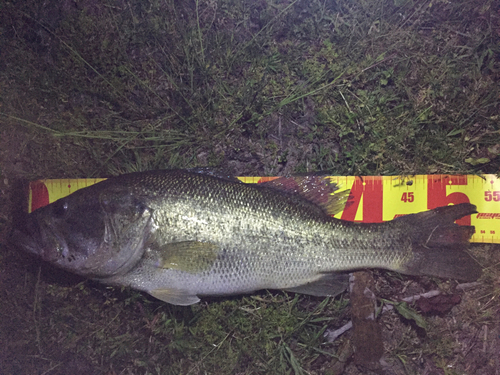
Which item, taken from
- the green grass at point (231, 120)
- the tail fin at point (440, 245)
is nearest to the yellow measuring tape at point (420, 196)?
the green grass at point (231, 120)

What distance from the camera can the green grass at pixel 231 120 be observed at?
306cm

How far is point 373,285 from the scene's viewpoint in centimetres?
298

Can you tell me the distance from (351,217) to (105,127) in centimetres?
248

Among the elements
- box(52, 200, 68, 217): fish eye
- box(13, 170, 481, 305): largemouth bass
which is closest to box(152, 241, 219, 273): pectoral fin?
box(13, 170, 481, 305): largemouth bass

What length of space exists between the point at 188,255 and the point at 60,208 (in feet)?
3.40

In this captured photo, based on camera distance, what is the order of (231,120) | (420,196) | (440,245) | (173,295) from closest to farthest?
(173,295), (440,245), (420,196), (231,120)

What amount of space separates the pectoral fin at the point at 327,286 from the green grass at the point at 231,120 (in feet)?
1.02

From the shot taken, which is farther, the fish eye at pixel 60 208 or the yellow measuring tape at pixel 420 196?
the yellow measuring tape at pixel 420 196

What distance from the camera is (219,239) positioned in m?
2.55

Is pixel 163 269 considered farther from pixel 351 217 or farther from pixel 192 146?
pixel 351 217

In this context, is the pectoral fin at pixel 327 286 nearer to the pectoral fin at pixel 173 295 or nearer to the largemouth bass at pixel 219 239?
the largemouth bass at pixel 219 239

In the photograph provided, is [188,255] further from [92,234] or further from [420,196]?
[420,196]

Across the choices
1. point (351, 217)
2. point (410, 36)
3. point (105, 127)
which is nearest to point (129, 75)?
point (105, 127)

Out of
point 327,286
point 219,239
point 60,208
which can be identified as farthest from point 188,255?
point 327,286
